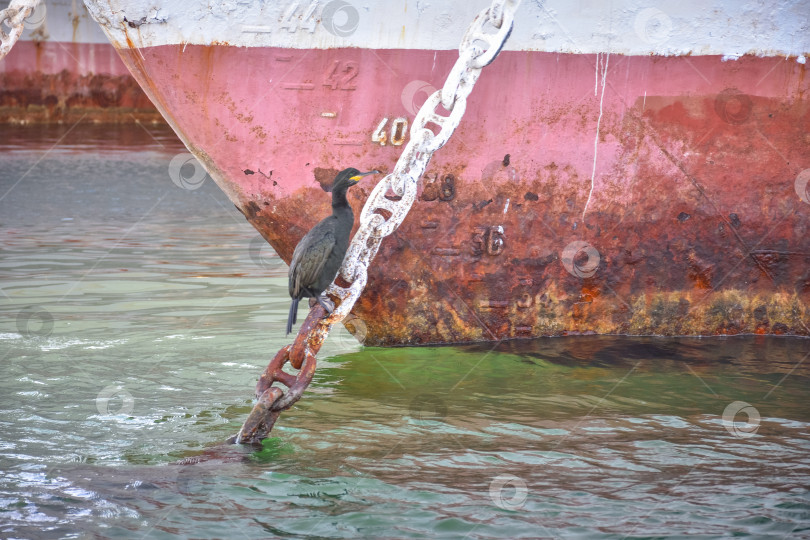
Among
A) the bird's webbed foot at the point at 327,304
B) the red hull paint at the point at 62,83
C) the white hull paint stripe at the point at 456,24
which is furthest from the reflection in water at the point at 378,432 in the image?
the red hull paint at the point at 62,83

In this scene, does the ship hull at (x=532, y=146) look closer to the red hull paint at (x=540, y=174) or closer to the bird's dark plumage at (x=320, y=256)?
the red hull paint at (x=540, y=174)

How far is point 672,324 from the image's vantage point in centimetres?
595

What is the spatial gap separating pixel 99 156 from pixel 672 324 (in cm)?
1250

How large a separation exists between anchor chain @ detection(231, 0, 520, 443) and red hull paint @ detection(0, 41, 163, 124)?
17.1m

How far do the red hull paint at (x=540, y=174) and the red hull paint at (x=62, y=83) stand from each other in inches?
631

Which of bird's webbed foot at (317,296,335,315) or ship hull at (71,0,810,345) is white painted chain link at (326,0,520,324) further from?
ship hull at (71,0,810,345)

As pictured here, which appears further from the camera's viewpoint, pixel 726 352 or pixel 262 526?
pixel 726 352

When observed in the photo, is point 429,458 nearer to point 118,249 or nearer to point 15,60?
point 118,249

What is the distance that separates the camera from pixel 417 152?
4664 mm

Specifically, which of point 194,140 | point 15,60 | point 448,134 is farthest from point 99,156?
point 448,134

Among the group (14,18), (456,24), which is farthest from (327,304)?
(14,18)

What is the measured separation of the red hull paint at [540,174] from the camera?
5.44 m

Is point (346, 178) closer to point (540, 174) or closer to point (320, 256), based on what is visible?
point (320, 256)

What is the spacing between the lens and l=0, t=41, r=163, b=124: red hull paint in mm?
20000
